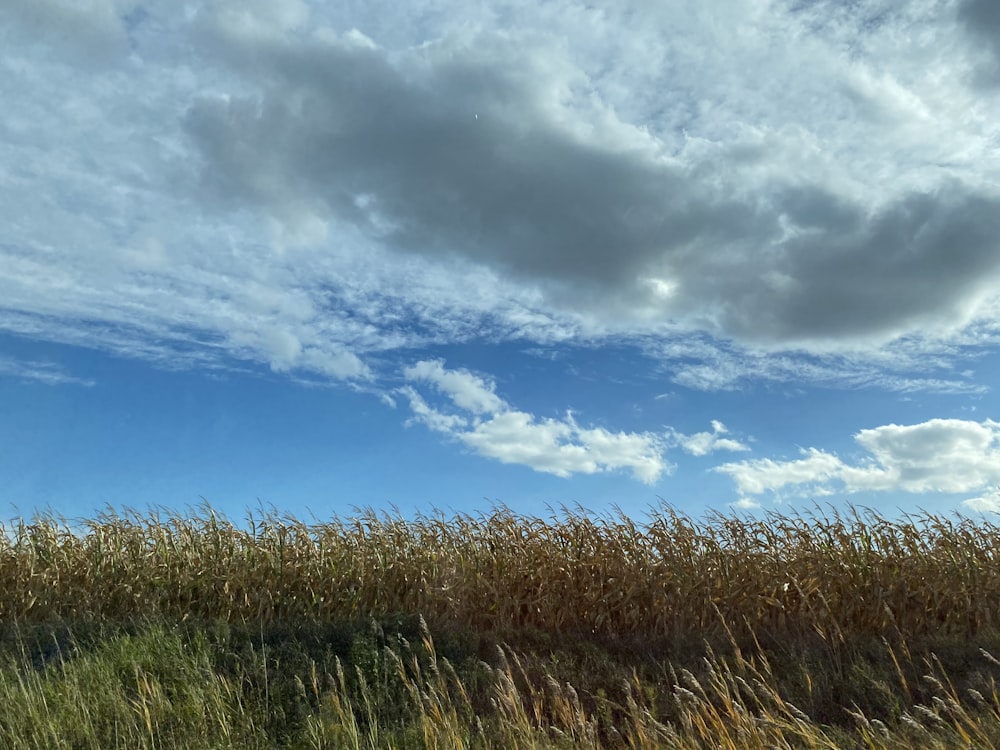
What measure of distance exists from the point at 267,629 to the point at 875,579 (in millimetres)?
9625

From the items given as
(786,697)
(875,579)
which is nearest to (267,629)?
(786,697)

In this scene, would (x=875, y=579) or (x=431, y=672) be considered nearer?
(x=431, y=672)

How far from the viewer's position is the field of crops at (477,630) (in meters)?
7.92

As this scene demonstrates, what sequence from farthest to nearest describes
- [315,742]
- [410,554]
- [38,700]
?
[410,554]
[38,700]
[315,742]

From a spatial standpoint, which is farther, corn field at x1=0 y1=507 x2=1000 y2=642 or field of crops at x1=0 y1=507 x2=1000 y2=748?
corn field at x1=0 y1=507 x2=1000 y2=642

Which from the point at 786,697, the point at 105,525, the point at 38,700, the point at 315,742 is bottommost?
the point at 786,697

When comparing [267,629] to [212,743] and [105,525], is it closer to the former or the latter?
[212,743]

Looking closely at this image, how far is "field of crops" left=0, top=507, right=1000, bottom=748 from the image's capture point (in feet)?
26.0

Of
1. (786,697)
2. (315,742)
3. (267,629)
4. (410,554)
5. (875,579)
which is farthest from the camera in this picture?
(410,554)

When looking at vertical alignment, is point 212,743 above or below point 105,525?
below

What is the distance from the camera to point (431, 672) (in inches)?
377

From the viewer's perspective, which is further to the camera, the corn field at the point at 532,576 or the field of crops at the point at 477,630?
the corn field at the point at 532,576

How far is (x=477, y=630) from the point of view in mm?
11789

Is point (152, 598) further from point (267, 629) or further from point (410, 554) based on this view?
point (410, 554)
